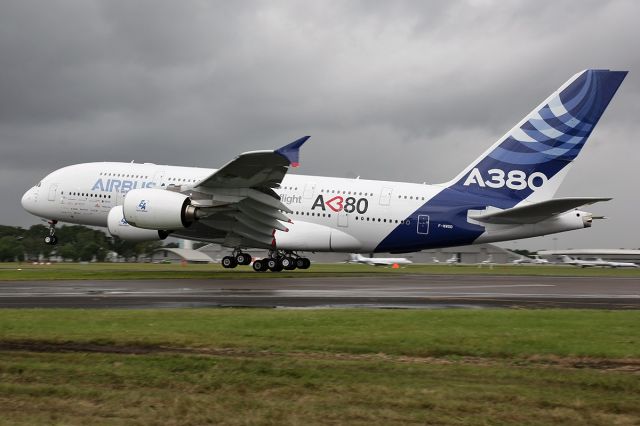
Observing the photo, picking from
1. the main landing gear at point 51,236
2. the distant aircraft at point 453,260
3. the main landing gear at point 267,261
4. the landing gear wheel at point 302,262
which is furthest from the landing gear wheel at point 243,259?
the distant aircraft at point 453,260

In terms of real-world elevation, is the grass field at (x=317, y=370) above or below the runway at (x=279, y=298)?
below

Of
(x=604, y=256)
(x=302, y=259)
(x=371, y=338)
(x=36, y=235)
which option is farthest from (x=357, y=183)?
(x=604, y=256)

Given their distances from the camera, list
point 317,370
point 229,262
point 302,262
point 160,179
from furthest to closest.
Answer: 1. point 302,262
2. point 229,262
3. point 160,179
4. point 317,370

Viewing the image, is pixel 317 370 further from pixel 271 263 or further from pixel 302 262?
pixel 302 262

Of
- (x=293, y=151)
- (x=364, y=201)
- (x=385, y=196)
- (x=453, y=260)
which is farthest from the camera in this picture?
(x=453, y=260)

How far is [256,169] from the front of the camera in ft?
106

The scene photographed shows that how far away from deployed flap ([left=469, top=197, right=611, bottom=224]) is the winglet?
10.5m

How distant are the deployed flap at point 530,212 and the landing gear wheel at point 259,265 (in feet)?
37.7

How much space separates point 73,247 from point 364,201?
2642 inches

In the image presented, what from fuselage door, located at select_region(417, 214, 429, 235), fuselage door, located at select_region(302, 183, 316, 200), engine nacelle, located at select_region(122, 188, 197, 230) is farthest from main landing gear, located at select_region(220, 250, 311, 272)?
fuselage door, located at select_region(417, 214, 429, 235)

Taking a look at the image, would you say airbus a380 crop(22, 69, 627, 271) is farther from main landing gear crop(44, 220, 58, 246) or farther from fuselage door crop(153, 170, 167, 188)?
main landing gear crop(44, 220, 58, 246)

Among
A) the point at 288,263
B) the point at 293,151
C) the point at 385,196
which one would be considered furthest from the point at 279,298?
the point at 288,263

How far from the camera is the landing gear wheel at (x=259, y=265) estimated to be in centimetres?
3784

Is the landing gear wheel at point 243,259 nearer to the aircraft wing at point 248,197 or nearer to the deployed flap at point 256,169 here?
the aircraft wing at point 248,197
